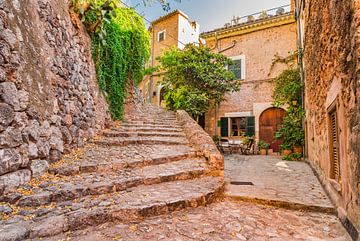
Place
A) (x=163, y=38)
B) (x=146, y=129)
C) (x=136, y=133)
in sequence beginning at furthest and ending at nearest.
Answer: (x=163, y=38)
(x=146, y=129)
(x=136, y=133)

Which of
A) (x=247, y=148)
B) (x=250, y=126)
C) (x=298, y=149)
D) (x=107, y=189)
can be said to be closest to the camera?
(x=107, y=189)

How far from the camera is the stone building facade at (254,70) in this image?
10133 millimetres

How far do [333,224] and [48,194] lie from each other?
3145 mm

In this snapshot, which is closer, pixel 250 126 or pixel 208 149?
pixel 208 149

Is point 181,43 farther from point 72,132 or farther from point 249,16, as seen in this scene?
point 72,132

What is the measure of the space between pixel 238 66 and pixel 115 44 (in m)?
7.35

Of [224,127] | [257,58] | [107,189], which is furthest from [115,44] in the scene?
[257,58]

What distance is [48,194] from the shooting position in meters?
2.28

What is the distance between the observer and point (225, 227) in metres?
2.12

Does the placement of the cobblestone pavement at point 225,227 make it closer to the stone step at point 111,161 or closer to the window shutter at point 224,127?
the stone step at point 111,161

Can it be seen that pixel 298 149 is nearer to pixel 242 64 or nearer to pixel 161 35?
pixel 242 64

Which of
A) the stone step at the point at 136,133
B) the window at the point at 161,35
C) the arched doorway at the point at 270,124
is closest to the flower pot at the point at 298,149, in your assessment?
the arched doorway at the point at 270,124

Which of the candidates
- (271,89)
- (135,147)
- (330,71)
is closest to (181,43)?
(271,89)

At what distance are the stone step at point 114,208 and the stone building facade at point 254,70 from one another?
320 inches
